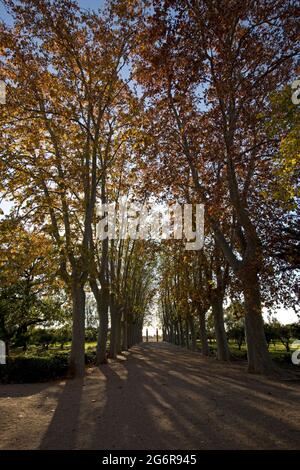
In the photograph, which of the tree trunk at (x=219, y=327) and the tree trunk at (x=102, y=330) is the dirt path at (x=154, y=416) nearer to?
the tree trunk at (x=102, y=330)

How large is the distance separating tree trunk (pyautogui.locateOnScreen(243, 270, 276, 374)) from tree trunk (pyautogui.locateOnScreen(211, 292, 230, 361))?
799cm

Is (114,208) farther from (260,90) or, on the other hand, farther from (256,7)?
(256,7)

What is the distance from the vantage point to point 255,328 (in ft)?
45.9

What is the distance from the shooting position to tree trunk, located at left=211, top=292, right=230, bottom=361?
22438 mm

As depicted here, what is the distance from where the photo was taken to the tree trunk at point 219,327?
22.4 meters

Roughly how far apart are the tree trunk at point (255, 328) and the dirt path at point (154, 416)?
1854 millimetres

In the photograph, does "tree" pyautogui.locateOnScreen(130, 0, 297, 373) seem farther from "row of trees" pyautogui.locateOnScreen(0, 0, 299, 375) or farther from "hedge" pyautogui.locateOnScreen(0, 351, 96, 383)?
"hedge" pyautogui.locateOnScreen(0, 351, 96, 383)

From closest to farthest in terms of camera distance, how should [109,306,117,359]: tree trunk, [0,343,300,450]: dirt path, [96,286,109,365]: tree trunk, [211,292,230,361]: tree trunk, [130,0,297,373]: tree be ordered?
[0,343,300,450]: dirt path
[130,0,297,373]: tree
[96,286,109,365]: tree trunk
[211,292,230,361]: tree trunk
[109,306,117,359]: tree trunk

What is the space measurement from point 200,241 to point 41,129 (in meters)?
10.9

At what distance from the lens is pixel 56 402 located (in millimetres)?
9203

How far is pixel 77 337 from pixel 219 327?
11141mm

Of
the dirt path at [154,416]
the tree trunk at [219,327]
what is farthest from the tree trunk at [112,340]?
the dirt path at [154,416]

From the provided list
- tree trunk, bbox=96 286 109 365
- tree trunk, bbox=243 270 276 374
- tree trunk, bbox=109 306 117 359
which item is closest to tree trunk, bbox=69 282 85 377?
tree trunk, bbox=96 286 109 365

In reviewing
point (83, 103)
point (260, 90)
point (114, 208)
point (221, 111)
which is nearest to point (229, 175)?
point (221, 111)
